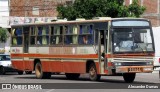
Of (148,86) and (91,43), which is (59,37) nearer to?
(91,43)

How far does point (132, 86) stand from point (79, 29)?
19.6 feet

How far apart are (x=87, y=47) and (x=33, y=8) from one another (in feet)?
167

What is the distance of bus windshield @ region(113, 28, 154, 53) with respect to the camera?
27.3m

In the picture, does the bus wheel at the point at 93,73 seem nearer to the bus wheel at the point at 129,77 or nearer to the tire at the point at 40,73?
the bus wheel at the point at 129,77

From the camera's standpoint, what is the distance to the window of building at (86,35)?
2939 centimetres

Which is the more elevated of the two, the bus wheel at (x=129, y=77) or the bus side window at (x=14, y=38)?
the bus side window at (x=14, y=38)

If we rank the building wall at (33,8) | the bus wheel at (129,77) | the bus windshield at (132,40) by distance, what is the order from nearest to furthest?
the bus windshield at (132,40) < the bus wheel at (129,77) < the building wall at (33,8)

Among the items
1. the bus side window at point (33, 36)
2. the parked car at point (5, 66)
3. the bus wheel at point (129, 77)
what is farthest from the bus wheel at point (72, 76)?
the parked car at point (5, 66)

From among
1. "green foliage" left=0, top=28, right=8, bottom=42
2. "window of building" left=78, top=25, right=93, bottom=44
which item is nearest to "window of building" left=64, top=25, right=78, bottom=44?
"window of building" left=78, top=25, right=93, bottom=44

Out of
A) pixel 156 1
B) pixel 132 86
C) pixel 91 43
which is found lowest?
pixel 132 86

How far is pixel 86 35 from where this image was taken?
29750 millimetres

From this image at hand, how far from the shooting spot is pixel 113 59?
27250mm

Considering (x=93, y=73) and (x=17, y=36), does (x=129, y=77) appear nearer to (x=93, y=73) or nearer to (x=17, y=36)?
(x=93, y=73)

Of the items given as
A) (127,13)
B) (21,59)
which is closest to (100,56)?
(21,59)
